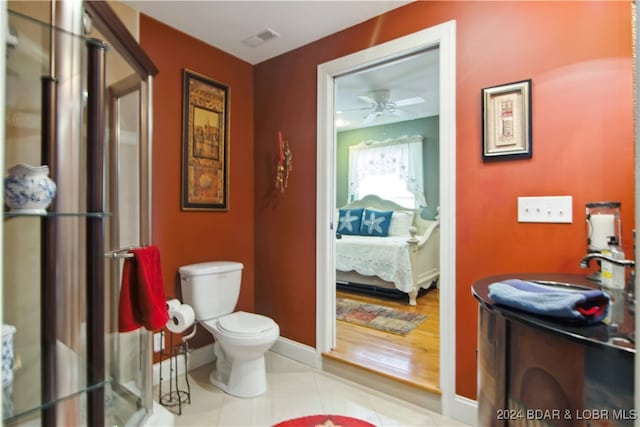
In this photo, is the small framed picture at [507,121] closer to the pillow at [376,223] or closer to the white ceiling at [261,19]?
the white ceiling at [261,19]

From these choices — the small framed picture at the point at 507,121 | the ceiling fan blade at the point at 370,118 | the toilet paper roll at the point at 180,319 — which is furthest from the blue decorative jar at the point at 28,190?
the ceiling fan blade at the point at 370,118

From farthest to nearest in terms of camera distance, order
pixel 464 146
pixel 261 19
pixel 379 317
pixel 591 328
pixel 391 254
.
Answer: pixel 391 254 → pixel 379 317 → pixel 261 19 → pixel 464 146 → pixel 591 328

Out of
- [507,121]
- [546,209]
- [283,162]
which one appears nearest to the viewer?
[546,209]

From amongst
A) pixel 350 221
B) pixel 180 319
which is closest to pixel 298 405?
pixel 180 319

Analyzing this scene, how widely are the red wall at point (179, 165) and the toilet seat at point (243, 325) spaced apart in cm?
46

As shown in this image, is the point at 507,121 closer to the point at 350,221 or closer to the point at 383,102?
the point at 383,102

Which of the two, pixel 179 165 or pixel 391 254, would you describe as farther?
pixel 391 254

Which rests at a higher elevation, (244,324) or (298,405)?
(244,324)

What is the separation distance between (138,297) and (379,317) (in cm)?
248

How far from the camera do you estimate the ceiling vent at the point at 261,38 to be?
7.72 ft

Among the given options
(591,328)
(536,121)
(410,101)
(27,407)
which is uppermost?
(410,101)

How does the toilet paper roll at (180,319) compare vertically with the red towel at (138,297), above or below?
below

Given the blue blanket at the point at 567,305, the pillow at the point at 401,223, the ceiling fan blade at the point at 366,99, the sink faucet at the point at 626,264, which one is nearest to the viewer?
the blue blanket at the point at 567,305

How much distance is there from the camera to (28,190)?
0.93 m
